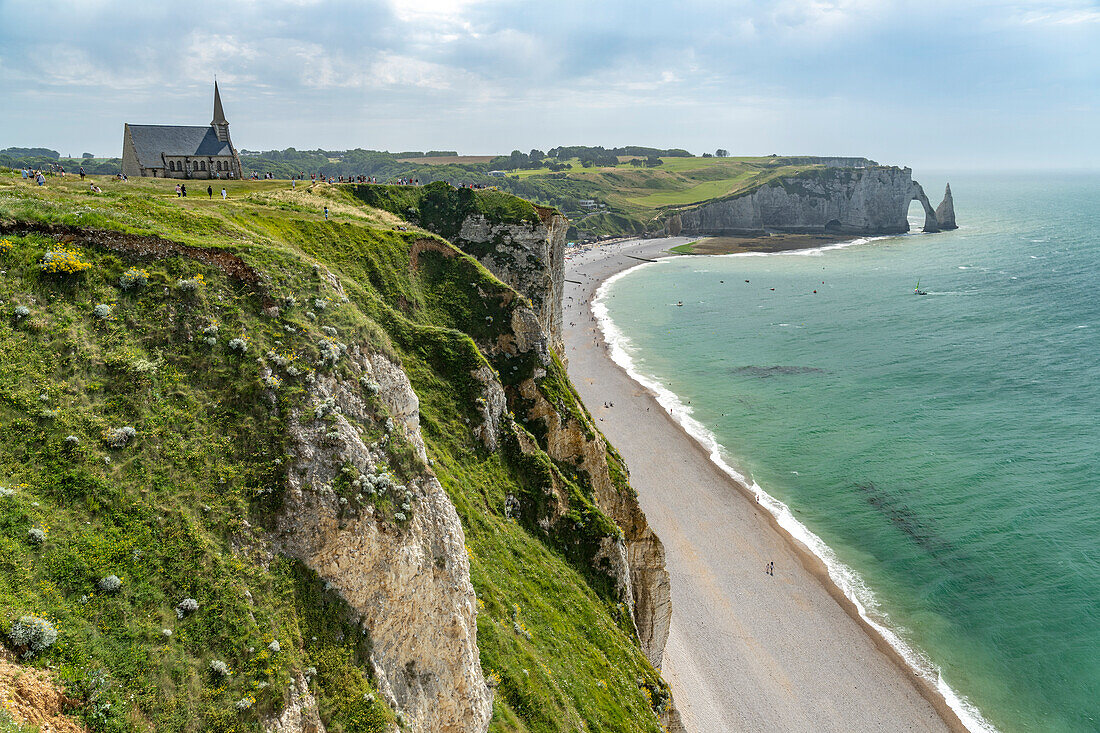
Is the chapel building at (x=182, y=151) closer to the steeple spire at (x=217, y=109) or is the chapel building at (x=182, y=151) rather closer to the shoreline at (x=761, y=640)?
the steeple spire at (x=217, y=109)

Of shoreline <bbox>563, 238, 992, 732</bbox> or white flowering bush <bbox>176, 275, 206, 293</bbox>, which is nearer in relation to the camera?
white flowering bush <bbox>176, 275, 206, 293</bbox>

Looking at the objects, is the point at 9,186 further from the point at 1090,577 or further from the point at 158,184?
the point at 1090,577

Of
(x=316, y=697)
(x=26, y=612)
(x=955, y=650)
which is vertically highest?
(x=26, y=612)

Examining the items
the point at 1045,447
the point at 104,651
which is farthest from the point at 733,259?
the point at 104,651

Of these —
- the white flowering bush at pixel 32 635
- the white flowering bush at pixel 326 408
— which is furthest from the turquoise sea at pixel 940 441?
the white flowering bush at pixel 32 635

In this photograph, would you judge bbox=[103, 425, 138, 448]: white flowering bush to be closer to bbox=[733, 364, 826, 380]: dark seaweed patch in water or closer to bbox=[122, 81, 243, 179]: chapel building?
bbox=[122, 81, 243, 179]: chapel building

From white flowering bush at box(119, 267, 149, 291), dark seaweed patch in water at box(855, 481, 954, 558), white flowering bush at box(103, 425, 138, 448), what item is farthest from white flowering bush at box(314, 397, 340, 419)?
dark seaweed patch in water at box(855, 481, 954, 558)
